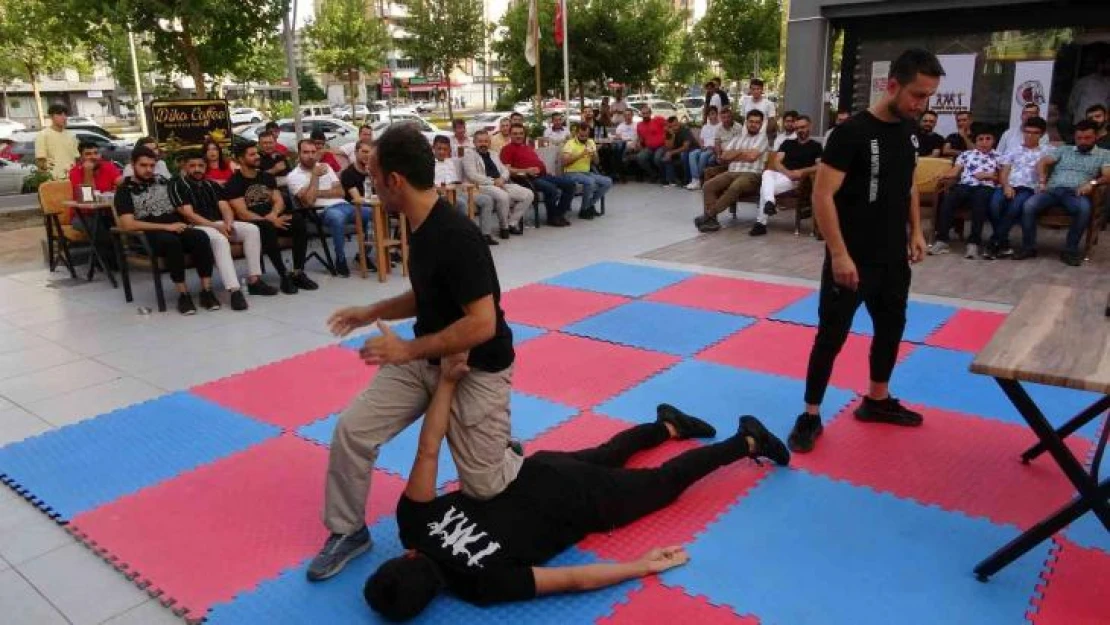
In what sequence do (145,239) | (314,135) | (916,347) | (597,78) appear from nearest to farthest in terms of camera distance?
(916,347), (145,239), (314,135), (597,78)

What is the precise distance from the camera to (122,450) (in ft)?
13.1

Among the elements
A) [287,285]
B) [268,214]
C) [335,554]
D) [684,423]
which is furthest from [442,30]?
[335,554]

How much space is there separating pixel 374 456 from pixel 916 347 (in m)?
3.92

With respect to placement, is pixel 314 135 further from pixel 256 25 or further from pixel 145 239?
pixel 256 25

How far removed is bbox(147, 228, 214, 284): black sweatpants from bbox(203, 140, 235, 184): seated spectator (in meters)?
0.96

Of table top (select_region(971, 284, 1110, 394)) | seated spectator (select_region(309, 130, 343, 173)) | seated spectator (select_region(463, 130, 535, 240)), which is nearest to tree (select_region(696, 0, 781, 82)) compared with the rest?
seated spectator (select_region(463, 130, 535, 240))

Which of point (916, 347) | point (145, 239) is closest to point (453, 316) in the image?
point (916, 347)

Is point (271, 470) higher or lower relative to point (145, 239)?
lower

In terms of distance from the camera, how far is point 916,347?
5.24 m

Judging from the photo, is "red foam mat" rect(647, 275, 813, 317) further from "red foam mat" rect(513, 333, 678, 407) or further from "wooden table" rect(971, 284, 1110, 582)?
"wooden table" rect(971, 284, 1110, 582)

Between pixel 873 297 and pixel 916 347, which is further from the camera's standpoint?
pixel 916 347

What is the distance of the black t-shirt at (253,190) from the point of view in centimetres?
723

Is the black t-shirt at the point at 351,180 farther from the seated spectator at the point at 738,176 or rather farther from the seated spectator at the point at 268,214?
the seated spectator at the point at 738,176

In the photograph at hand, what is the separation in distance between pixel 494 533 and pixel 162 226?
522cm
